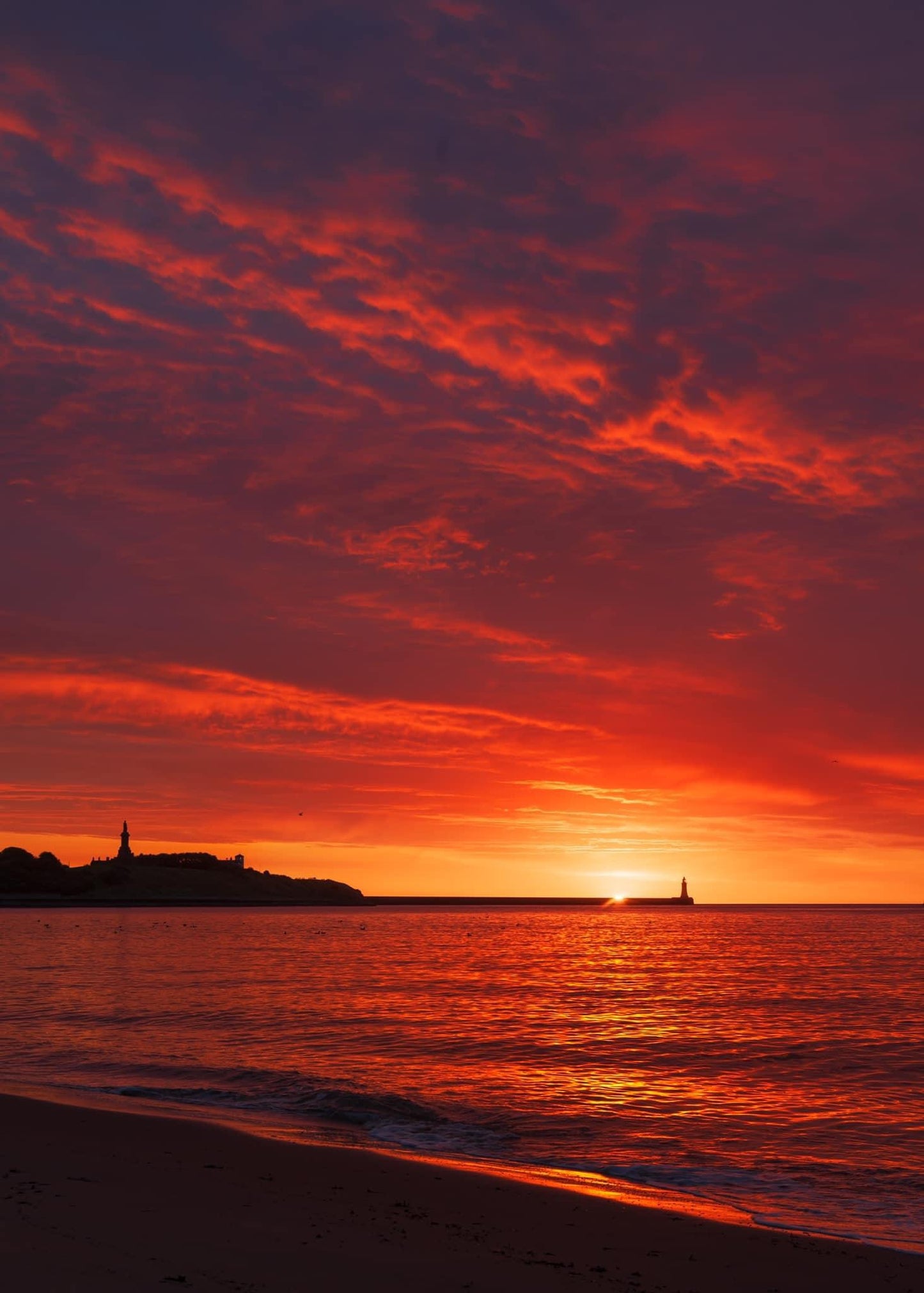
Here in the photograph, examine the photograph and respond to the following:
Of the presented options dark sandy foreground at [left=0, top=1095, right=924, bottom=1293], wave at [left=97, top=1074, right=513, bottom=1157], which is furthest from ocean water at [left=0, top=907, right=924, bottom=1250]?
dark sandy foreground at [left=0, top=1095, right=924, bottom=1293]

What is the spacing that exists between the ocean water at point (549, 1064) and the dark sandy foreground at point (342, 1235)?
8.07ft

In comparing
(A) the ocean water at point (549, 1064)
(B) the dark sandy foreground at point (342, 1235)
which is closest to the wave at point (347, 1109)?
(A) the ocean water at point (549, 1064)

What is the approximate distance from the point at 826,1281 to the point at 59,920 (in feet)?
625

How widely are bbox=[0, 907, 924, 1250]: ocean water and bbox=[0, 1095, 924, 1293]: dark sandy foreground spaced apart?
2.46 m

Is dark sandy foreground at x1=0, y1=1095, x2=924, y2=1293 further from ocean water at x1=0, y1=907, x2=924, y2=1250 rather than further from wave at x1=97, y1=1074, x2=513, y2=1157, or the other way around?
wave at x1=97, y1=1074, x2=513, y2=1157

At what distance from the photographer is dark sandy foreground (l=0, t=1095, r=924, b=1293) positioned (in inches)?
487

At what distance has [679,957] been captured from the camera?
106m

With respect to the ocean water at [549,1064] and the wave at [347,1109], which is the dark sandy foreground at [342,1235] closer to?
the ocean water at [549,1064]

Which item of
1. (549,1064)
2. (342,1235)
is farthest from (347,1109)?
(342,1235)

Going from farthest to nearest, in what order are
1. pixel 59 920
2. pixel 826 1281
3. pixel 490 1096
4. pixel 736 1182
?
pixel 59 920 < pixel 490 1096 < pixel 736 1182 < pixel 826 1281

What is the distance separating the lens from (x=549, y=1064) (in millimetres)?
35062

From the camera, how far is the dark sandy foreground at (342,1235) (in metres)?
12.4

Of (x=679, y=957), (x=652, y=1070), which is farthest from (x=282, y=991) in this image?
(x=679, y=957)

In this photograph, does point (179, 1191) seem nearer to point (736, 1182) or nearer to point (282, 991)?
point (736, 1182)
